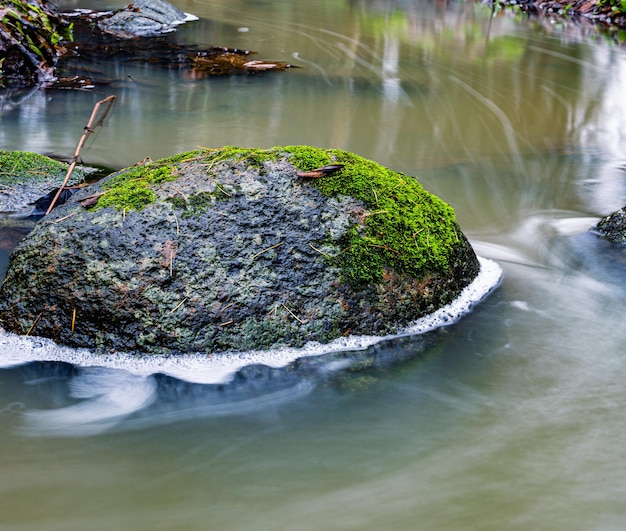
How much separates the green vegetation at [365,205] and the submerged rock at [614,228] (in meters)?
1.78

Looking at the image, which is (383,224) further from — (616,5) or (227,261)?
(616,5)

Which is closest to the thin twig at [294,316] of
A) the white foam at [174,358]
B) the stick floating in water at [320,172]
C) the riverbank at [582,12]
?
the white foam at [174,358]

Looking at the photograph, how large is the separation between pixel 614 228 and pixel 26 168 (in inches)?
191

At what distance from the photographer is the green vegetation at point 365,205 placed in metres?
3.65

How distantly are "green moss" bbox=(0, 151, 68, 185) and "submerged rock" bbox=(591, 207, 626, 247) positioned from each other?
452 centimetres

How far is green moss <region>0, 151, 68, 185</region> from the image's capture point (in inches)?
217

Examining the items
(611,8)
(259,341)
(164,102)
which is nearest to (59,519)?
(259,341)

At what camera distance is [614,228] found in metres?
5.20

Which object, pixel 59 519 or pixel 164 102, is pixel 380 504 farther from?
pixel 164 102

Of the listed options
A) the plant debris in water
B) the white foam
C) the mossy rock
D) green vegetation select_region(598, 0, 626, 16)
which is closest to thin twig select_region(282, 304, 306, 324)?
the white foam

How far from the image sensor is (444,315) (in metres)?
3.90

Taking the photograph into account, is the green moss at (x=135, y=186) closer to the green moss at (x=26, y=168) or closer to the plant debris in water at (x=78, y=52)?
the green moss at (x=26, y=168)

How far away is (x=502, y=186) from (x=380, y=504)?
4.83 meters

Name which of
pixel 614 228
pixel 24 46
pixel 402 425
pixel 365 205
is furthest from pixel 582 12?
pixel 402 425
